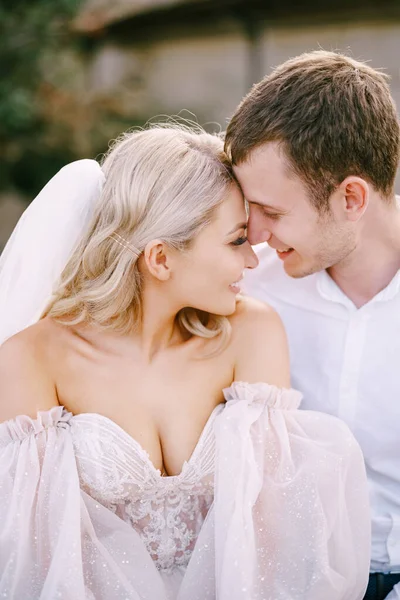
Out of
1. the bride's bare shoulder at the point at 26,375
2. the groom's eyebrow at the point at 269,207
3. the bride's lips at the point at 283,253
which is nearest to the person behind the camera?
the bride's bare shoulder at the point at 26,375

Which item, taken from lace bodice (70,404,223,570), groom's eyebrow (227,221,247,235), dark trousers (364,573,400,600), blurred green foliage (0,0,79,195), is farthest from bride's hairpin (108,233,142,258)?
blurred green foliage (0,0,79,195)

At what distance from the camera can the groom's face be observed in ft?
8.87

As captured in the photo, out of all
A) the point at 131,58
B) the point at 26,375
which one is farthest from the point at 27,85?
the point at 26,375

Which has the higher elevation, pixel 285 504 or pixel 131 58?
pixel 131 58

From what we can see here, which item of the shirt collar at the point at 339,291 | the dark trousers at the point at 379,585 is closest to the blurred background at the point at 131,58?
the shirt collar at the point at 339,291

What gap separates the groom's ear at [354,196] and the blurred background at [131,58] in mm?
6647

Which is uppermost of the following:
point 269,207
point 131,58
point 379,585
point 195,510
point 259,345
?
point 269,207

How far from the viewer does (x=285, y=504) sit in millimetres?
2510

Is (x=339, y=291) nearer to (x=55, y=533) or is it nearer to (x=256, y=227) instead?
(x=256, y=227)

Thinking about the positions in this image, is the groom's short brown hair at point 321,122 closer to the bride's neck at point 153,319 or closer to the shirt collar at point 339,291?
the shirt collar at point 339,291

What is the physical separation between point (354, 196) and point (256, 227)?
13.8 inches

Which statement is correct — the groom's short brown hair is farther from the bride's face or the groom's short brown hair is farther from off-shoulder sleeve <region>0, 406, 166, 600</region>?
off-shoulder sleeve <region>0, 406, 166, 600</region>

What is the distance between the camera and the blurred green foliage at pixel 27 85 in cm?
972

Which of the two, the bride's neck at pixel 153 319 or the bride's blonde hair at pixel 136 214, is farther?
the bride's neck at pixel 153 319
